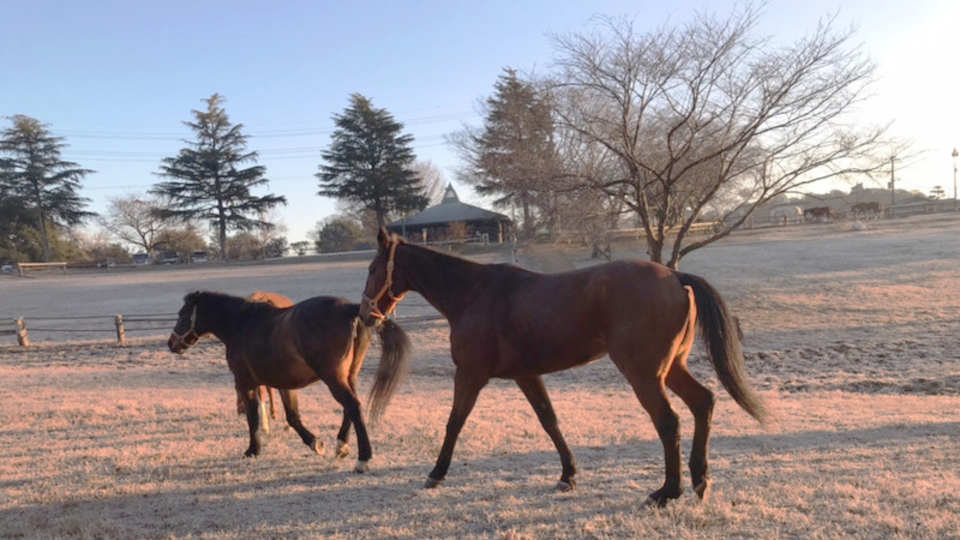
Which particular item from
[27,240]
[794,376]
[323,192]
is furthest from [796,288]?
[27,240]

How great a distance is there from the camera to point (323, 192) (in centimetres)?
5162

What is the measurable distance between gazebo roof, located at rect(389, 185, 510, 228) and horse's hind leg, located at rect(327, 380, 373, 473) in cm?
4262

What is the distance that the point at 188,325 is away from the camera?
629cm

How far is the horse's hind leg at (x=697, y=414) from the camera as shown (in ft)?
13.4

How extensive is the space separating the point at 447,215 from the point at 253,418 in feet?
151

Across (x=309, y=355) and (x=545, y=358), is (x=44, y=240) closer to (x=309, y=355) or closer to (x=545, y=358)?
(x=309, y=355)

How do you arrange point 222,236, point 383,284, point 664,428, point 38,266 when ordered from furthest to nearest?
point 222,236 → point 38,266 → point 383,284 → point 664,428

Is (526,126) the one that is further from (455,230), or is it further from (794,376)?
(455,230)

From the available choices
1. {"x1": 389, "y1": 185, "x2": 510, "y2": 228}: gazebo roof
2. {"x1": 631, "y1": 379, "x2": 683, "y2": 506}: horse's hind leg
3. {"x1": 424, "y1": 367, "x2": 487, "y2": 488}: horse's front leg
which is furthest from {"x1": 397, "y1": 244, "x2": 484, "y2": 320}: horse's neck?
{"x1": 389, "y1": 185, "x2": 510, "y2": 228}: gazebo roof

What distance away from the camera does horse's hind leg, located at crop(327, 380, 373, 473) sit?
5094mm

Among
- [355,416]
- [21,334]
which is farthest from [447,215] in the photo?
[355,416]

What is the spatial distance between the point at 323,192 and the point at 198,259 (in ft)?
42.9

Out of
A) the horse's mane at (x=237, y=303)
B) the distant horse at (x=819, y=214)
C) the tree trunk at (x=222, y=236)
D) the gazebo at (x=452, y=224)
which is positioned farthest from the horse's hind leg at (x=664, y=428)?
the distant horse at (x=819, y=214)

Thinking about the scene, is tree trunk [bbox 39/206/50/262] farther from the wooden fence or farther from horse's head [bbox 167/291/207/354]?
horse's head [bbox 167/291/207/354]
